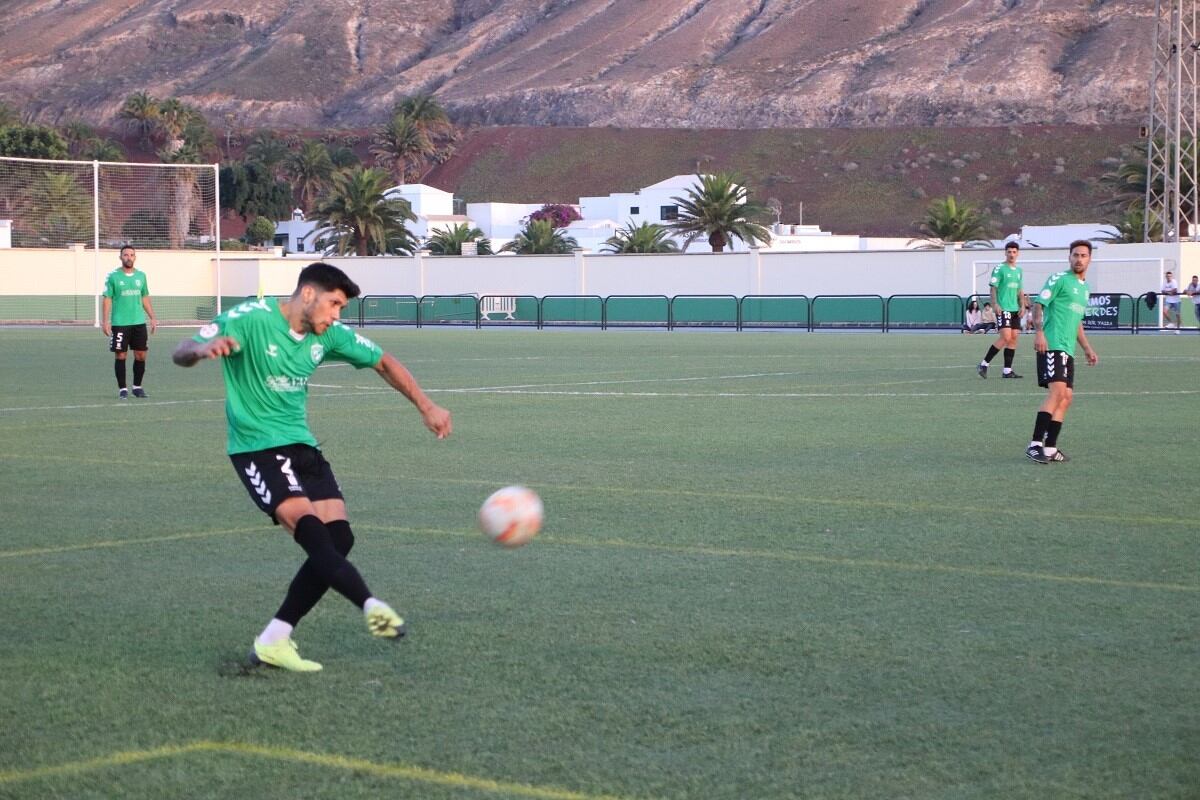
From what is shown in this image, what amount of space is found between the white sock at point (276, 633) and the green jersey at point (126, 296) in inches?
616

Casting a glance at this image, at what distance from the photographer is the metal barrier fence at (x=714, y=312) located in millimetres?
45688

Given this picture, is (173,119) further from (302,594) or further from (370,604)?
(370,604)

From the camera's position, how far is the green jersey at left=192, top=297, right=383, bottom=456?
6.69 metres

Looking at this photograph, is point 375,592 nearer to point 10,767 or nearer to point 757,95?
point 10,767

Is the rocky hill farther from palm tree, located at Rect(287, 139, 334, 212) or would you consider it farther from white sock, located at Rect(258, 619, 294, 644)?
white sock, located at Rect(258, 619, 294, 644)

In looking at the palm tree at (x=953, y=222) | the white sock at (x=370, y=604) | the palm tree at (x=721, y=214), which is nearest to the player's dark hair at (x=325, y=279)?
the white sock at (x=370, y=604)

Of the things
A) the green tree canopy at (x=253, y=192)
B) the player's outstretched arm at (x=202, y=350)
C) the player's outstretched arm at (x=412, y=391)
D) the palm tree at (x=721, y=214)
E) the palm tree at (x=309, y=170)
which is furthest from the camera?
the palm tree at (x=309, y=170)

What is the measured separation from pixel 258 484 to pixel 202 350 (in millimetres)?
686

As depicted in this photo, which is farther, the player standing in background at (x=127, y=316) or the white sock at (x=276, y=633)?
the player standing in background at (x=127, y=316)

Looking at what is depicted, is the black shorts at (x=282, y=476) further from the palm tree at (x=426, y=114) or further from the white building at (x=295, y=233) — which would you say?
the palm tree at (x=426, y=114)

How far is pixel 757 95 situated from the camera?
166625mm

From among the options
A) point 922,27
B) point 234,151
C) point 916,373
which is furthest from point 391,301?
point 922,27

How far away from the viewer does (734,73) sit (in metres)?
173

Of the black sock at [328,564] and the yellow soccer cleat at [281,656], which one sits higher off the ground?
the black sock at [328,564]
